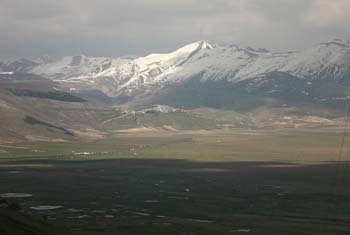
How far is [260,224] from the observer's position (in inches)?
5856

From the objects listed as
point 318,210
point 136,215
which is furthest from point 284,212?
point 136,215

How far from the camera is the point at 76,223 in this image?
5699 inches

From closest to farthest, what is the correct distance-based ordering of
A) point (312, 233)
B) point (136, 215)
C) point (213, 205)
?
point (312, 233)
point (136, 215)
point (213, 205)

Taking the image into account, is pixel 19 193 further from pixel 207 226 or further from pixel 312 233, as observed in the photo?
pixel 312 233

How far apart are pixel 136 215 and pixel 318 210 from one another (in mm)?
44253

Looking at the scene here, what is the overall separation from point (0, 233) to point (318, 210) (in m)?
88.6

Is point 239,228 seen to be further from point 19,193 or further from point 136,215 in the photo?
point 19,193

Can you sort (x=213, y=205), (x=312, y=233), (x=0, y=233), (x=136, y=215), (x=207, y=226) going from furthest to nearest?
1. (x=213, y=205)
2. (x=136, y=215)
3. (x=207, y=226)
4. (x=312, y=233)
5. (x=0, y=233)

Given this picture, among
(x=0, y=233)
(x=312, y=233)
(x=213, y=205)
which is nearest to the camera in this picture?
(x=0, y=233)

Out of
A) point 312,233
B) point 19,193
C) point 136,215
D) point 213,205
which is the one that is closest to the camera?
point 312,233

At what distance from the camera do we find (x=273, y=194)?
640 ft

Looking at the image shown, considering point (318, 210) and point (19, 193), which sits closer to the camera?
point (318, 210)

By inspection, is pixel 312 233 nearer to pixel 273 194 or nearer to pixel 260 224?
pixel 260 224

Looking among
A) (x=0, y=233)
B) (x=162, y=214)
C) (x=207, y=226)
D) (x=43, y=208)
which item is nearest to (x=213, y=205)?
(x=162, y=214)
